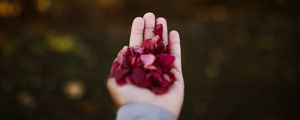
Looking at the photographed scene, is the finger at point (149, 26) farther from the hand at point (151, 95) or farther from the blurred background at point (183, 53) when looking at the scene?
the blurred background at point (183, 53)

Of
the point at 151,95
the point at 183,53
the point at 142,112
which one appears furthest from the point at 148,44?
the point at 183,53

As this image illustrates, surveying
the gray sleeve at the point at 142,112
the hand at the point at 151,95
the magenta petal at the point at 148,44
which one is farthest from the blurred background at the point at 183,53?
the gray sleeve at the point at 142,112

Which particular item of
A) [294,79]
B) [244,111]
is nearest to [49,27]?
[244,111]

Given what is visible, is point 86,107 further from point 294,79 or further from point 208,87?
point 294,79

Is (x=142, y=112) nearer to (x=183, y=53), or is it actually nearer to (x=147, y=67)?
(x=147, y=67)

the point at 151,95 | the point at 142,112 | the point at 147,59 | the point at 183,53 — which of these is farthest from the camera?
the point at 183,53

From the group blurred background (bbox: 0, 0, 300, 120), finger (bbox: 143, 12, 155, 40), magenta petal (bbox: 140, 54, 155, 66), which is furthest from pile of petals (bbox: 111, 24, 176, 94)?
blurred background (bbox: 0, 0, 300, 120)

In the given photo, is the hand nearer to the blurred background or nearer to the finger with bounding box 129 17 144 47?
the finger with bounding box 129 17 144 47
